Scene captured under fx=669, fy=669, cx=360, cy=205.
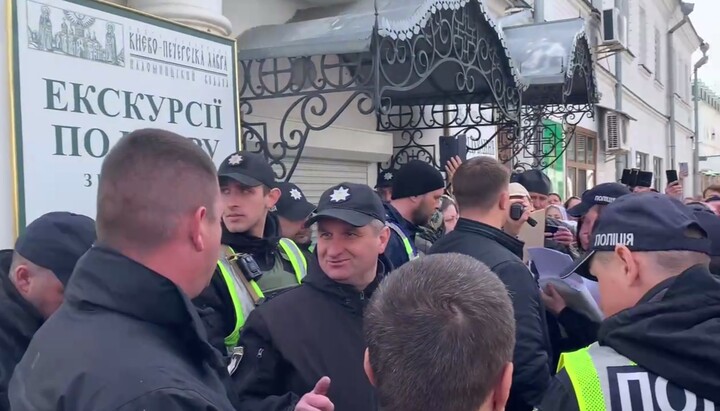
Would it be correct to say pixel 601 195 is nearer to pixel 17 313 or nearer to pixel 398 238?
pixel 398 238

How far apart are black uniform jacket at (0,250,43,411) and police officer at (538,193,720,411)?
58.6 inches

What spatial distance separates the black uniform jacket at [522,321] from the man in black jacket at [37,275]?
4.84 feet

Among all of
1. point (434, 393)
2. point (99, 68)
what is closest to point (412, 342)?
point (434, 393)

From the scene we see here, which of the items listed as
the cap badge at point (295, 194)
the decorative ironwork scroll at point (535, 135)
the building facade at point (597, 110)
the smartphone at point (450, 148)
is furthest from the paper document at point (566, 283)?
the decorative ironwork scroll at point (535, 135)

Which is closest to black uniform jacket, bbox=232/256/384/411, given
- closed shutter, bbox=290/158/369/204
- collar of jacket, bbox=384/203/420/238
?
collar of jacket, bbox=384/203/420/238

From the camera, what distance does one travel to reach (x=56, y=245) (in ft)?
6.88

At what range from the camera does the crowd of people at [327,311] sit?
1220 millimetres

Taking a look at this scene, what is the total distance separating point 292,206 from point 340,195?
1401 mm

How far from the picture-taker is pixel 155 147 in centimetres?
145

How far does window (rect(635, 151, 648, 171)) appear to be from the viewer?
59.5 feet

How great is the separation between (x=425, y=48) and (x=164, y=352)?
435 centimetres

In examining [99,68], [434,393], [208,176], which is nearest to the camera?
[434,393]

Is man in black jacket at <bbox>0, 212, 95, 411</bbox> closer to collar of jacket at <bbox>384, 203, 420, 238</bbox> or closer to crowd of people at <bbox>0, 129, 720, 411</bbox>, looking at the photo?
crowd of people at <bbox>0, 129, 720, 411</bbox>

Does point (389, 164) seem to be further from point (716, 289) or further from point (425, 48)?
point (716, 289)
